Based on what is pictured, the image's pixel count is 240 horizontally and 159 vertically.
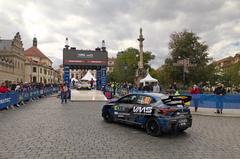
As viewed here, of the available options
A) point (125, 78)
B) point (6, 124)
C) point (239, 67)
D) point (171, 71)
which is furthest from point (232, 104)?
point (125, 78)

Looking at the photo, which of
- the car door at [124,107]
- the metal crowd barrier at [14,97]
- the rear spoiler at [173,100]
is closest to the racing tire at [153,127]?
the rear spoiler at [173,100]

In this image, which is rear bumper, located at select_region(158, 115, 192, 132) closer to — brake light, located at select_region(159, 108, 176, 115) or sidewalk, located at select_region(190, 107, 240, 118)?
brake light, located at select_region(159, 108, 176, 115)

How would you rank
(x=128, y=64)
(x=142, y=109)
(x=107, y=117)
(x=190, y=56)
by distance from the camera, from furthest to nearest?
(x=128, y=64) → (x=190, y=56) → (x=107, y=117) → (x=142, y=109)

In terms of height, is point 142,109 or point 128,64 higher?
point 128,64

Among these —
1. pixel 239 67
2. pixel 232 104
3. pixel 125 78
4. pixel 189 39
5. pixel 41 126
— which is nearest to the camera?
pixel 41 126

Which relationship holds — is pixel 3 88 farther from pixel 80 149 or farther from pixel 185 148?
pixel 185 148

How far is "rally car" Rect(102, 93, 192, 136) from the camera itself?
9.86m

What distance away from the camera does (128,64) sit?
290ft

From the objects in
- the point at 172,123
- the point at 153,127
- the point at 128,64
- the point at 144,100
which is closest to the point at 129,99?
the point at 144,100

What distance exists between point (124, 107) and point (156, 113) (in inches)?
80.6

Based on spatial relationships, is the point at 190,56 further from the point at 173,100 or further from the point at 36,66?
the point at 36,66

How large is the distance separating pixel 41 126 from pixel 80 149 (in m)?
4.24

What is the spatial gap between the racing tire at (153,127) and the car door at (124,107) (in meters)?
1.25

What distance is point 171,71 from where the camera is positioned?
141ft
